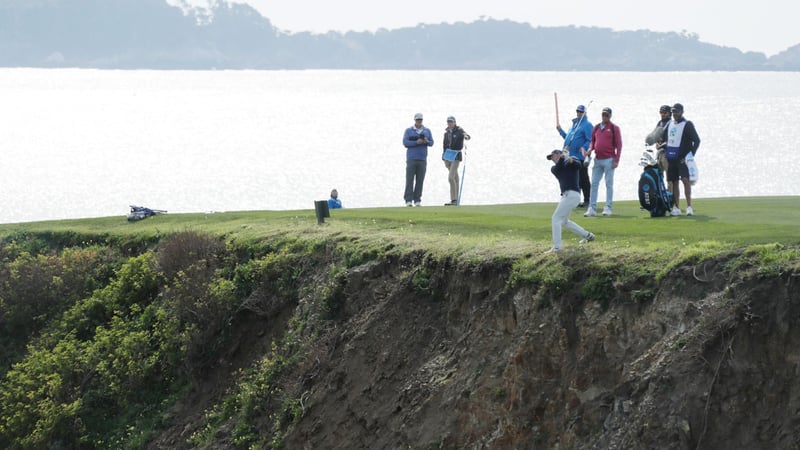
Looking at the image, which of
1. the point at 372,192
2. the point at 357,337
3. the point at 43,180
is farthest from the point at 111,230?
the point at 43,180

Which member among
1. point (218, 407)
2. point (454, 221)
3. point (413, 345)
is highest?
point (454, 221)

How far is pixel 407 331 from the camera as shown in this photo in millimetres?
19547

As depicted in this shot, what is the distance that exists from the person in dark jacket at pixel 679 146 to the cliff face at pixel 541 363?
539 cm

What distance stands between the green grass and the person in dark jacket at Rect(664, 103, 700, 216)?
2.59ft

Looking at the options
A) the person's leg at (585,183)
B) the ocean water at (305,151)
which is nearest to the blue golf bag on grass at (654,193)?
the person's leg at (585,183)

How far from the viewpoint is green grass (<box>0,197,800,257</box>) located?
18.3 meters

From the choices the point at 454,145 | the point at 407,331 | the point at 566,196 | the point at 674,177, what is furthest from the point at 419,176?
the point at 566,196

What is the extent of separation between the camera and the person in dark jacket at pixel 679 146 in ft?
72.1

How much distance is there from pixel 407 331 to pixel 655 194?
19.3 feet

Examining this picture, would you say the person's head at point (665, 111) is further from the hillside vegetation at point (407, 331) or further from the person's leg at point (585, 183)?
the person's leg at point (585, 183)

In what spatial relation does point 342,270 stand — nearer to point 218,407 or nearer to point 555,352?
point 218,407

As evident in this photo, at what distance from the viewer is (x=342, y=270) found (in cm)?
2152

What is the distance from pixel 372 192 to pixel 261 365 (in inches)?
2604

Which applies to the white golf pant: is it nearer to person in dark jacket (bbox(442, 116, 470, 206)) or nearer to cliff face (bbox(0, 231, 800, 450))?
cliff face (bbox(0, 231, 800, 450))
